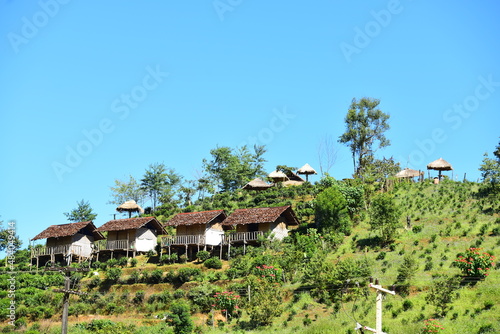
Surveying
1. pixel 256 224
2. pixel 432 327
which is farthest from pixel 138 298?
pixel 432 327

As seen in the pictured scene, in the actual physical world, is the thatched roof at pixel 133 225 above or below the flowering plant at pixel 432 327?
above

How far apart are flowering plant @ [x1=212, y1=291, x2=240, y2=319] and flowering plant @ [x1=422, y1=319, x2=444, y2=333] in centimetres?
1242

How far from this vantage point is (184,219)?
1996 inches

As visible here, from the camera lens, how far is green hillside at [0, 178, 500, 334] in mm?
31531

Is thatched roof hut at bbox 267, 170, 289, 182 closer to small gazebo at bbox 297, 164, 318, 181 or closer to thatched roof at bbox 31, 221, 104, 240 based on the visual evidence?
small gazebo at bbox 297, 164, 318, 181

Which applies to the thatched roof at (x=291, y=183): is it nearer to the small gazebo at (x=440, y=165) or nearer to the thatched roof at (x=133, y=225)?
the small gazebo at (x=440, y=165)

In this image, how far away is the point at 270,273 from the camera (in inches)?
1506

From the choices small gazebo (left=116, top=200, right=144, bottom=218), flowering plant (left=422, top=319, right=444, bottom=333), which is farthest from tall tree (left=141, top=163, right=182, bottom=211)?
flowering plant (left=422, top=319, right=444, bottom=333)

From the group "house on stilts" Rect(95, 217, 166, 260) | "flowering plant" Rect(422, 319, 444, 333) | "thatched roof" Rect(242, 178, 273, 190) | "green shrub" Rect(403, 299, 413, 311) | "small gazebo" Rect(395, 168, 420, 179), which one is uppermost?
"small gazebo" Rect(395, 168, 420, 179)

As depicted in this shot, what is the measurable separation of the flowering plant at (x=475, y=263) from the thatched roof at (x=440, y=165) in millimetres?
26998

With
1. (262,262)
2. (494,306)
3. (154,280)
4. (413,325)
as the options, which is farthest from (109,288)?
(494,306)

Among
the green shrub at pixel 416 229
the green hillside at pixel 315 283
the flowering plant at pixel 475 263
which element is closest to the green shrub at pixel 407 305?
the green hillside at pixel 315 283

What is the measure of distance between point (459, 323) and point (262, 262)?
15637 mm

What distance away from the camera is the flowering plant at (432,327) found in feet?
89.5
